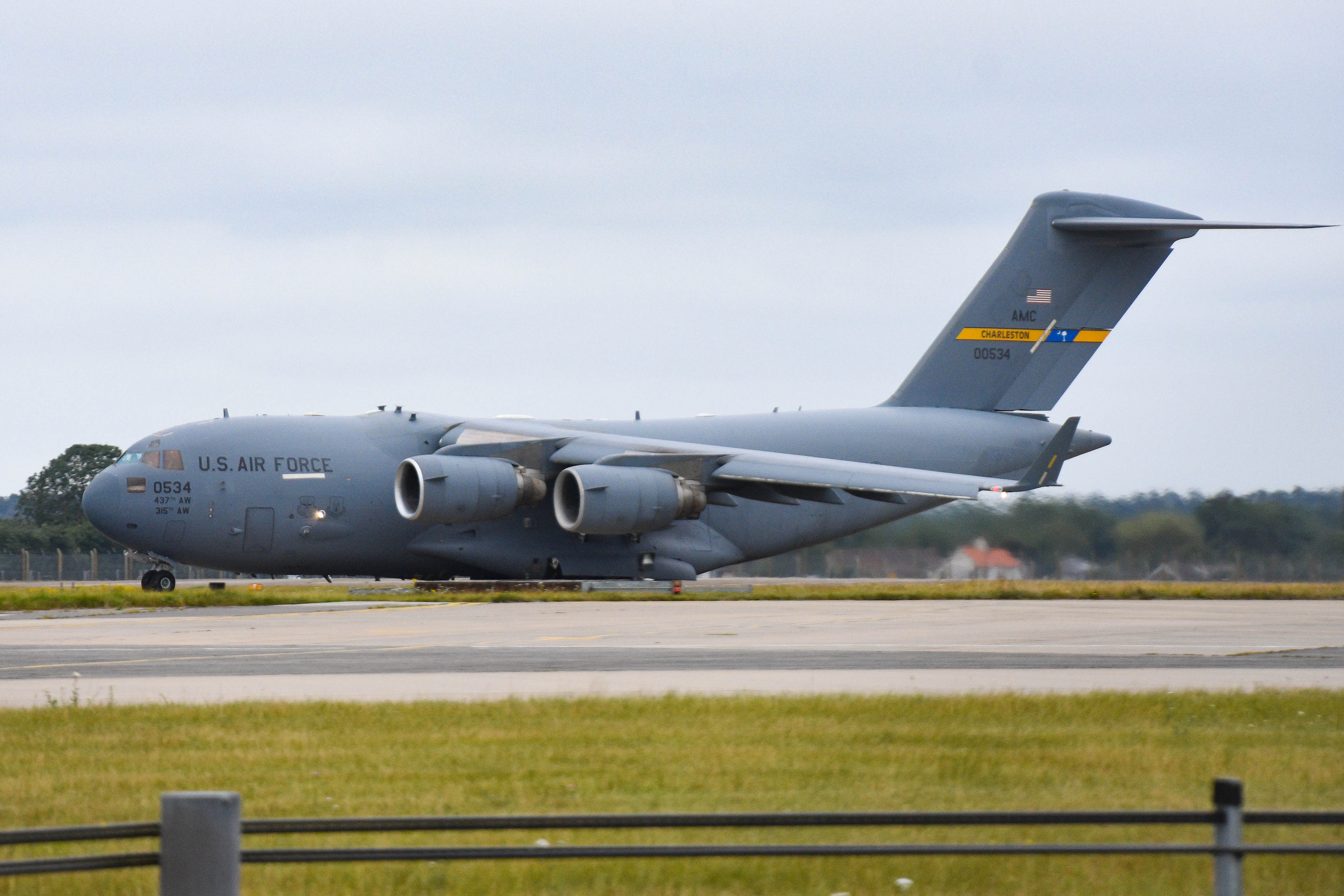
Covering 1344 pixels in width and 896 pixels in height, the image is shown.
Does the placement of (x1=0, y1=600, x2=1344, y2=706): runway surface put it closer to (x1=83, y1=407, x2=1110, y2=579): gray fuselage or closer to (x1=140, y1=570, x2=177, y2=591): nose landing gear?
(x1=83, y1=407, x2=1110, y2=579): gray fuselage

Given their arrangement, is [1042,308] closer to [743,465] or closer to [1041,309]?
[1041,309]

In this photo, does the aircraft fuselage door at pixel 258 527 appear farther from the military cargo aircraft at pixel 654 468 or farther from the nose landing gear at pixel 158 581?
the nose landing gear at pixel 158 581

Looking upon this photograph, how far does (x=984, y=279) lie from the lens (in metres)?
36.7

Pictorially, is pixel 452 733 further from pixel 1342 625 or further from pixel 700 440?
pixel 700 440

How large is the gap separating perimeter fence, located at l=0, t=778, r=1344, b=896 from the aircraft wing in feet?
75.9

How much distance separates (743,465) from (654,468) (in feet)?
5.99

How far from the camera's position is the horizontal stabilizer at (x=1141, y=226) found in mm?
34125

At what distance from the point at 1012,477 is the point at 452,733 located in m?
28.3

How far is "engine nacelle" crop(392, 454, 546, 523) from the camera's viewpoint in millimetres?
29188

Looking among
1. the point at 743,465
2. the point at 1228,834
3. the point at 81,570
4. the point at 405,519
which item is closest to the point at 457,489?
the point at 405,519

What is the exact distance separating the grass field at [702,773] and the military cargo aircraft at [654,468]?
17.0 meters

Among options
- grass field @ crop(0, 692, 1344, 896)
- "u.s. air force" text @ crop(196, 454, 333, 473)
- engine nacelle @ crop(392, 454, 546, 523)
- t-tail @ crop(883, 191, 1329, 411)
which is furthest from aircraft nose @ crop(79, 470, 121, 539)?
grass field @ crop(0, 692, 1344, 896)

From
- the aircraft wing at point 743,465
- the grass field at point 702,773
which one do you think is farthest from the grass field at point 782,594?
the grass field at point 702,773

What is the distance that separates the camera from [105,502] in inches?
1160
